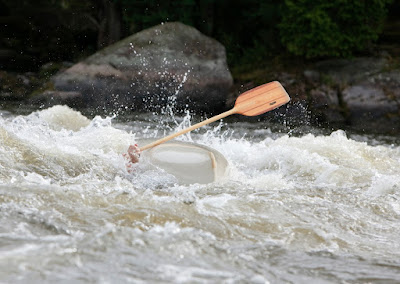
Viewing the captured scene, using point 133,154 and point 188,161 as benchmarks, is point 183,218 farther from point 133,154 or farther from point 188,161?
point 133,154

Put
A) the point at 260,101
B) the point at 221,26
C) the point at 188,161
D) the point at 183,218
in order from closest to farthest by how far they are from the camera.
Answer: the point at 183,218, the point at 188,161, the point at 260,101, the point at 221,26

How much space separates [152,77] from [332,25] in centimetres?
284

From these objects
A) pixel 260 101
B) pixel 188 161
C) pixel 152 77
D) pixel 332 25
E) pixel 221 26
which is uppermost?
pixel 221 26

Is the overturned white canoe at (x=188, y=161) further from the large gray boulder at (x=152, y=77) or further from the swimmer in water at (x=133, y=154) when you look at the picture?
the large gray boulder at (x=152, y=77)

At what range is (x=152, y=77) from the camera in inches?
361

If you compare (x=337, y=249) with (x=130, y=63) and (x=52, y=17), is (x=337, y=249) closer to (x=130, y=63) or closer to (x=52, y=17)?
(x=130, y=63)

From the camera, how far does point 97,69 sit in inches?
362

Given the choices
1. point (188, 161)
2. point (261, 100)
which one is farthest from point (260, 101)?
point (188, 161)

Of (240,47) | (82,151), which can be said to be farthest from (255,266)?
(240,47)

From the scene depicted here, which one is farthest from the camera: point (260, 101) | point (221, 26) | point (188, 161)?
point (221, 26)

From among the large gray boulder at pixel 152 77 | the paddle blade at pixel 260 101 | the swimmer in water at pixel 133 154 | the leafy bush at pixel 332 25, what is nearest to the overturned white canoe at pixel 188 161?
the swimmer in water at pixel 133 154

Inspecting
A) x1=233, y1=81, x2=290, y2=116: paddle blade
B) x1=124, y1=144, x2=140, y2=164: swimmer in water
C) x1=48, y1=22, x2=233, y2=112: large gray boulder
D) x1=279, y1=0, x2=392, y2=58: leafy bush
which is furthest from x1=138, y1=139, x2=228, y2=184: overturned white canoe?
x1=279, y1=0, x2=392, y2=58: leafy bush

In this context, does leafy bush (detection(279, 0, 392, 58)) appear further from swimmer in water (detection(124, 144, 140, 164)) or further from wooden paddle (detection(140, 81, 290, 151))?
swimmer in water (detection(124, 144, 140, 164))

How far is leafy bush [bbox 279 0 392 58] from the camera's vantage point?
359 inches
